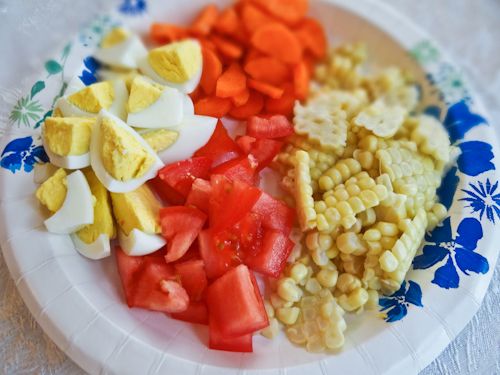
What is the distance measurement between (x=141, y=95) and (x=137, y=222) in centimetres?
40

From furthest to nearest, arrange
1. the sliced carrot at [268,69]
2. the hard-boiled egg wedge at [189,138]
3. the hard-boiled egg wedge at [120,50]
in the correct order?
the sliced carrot at [268,69]
the hard-boiled egg wedge at [120,50]
the hard-boiled egg wedge at [189,138]

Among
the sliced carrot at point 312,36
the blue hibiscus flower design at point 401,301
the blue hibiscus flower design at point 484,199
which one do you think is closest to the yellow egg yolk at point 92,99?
the sliced carrot at point 312,36

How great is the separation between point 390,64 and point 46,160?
138 cm

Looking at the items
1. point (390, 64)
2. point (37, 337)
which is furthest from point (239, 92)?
point (37, 337)

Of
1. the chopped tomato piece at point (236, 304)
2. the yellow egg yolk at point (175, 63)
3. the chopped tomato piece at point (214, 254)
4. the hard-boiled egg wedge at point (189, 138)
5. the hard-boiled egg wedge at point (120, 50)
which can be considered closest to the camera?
the chopped tomato piece at point (236, 304)

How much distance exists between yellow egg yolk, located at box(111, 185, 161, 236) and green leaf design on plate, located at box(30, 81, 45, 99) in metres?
0.48

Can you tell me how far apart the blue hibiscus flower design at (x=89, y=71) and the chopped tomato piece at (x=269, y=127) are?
Result: 574 millimetres

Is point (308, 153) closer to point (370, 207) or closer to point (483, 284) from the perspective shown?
point (370, 207)

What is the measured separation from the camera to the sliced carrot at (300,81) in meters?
1.79

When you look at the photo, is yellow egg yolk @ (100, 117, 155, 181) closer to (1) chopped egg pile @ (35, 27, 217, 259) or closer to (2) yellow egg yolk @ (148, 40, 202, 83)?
(1) chopped egg pile @ (35, 27, 217, 259)

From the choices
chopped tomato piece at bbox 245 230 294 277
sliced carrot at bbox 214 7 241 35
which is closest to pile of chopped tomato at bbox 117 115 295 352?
chopped tomato piece at bbox 245 230 294 277

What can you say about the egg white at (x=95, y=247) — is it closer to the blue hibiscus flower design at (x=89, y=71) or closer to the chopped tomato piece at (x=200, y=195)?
the chopped tomato piece at (x=200, y=195)

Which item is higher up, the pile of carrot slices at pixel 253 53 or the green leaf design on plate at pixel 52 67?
the pile of carrot slices at pixel 253 53

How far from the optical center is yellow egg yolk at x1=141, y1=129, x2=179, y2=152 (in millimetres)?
1449
